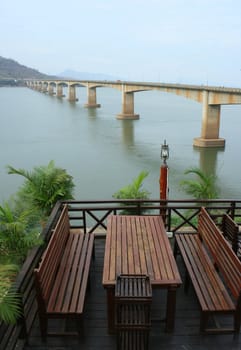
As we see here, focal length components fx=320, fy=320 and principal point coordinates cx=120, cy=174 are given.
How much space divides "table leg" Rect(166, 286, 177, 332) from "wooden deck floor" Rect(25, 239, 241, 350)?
98 millimetres

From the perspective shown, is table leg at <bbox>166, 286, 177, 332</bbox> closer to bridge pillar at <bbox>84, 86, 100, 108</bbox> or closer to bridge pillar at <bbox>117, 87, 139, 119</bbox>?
bridge pillar at <bbox>117, 87, 139, 119</bbox>

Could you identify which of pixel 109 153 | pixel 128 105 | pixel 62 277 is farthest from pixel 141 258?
pixel 128 105

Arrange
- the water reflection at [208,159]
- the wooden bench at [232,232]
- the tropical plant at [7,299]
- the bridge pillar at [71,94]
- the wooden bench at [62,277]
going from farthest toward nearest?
1. the bridge pillar at [71,94]
2. the water reflection at [208,159]
3. the wooden bench at [232,232]
4. the wooden bench at [62,277]
5. the tropical plant at [7,299]

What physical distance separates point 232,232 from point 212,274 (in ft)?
2.84

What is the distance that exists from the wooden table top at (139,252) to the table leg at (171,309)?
0.41 feet

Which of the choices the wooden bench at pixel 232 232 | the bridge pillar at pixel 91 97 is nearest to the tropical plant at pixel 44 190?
the wooden bench at pixel 232 232

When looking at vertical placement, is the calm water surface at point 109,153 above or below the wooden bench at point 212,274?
below

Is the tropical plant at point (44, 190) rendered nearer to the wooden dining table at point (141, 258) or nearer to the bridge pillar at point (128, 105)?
the wooden dining table at point (141, 258)

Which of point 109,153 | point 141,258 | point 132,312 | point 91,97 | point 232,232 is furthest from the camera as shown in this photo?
point 91,97

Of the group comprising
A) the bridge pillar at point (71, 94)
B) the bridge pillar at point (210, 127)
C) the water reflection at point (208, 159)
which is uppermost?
Result: the bridge pillar at point (71, 94)

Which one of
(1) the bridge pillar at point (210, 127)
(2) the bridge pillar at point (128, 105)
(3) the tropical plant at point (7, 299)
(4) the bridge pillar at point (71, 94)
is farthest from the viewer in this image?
(4) the bridge pillar at point (71, 94)

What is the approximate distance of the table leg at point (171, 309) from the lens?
134 inches

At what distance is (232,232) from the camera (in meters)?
4.54

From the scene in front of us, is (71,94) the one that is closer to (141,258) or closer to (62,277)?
(62,277)
